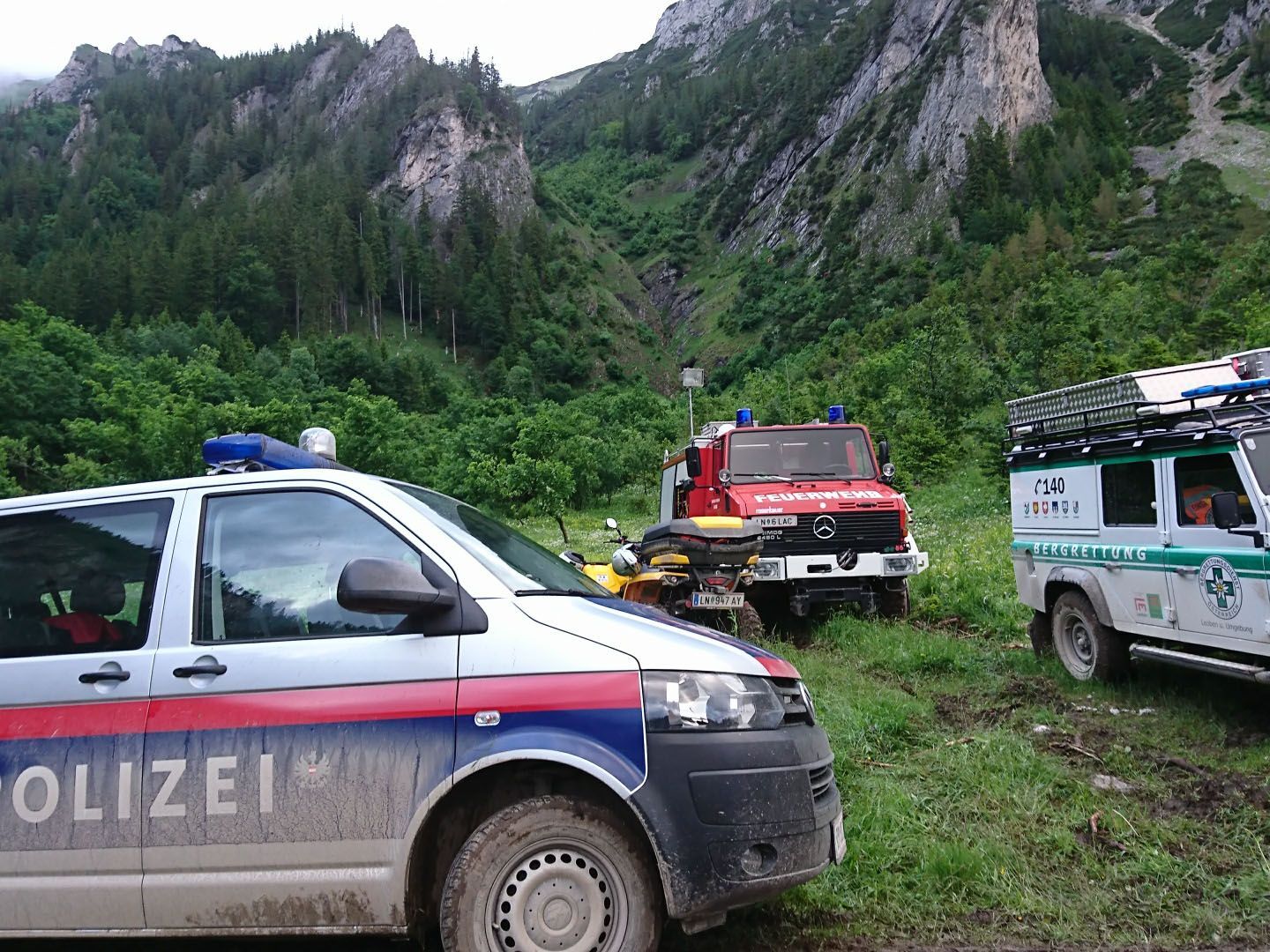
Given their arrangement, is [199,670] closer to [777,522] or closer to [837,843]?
[837,843]

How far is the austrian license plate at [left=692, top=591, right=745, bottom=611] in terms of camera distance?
8250 millimetres

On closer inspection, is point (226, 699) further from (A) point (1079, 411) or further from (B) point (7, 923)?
(A) point (1079, 411)

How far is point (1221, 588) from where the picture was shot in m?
5.70

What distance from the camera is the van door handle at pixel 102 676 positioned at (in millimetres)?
3039

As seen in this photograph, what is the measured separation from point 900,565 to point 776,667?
700 centimetres

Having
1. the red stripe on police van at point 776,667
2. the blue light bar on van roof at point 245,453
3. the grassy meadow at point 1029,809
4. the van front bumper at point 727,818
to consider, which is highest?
the blue light bar on van roof at point 245,453

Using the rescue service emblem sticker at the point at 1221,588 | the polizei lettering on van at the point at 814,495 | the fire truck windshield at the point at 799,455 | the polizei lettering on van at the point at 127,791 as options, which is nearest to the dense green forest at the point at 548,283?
the fire truck windshield at the point at 799,455

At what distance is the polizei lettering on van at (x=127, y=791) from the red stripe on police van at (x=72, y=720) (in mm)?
115

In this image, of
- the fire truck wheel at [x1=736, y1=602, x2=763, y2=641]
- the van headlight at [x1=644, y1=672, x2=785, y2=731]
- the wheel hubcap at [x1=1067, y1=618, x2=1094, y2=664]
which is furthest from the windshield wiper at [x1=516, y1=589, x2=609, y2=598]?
the fire truck wheel at [x1=736, y1=602, x2=763, y2=641]

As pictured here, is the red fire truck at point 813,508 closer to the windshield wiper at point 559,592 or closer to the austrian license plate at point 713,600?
the austrian license plate at point 713,600

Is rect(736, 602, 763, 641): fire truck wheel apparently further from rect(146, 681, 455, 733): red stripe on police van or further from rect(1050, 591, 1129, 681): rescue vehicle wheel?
rect(146, 681, 455, 733): red stripe on police van

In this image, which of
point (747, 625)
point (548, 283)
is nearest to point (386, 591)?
point (747, 625)

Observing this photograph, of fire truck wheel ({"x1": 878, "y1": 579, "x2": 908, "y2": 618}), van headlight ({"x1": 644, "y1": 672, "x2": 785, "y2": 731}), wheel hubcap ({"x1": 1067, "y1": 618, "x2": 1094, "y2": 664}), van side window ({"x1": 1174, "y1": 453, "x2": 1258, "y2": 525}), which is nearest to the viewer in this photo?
van headlight ({"x1": 644, "y1": 672, "x2": 785, "y2": 731})

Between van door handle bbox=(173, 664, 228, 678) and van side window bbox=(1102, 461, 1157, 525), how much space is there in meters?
6.30
